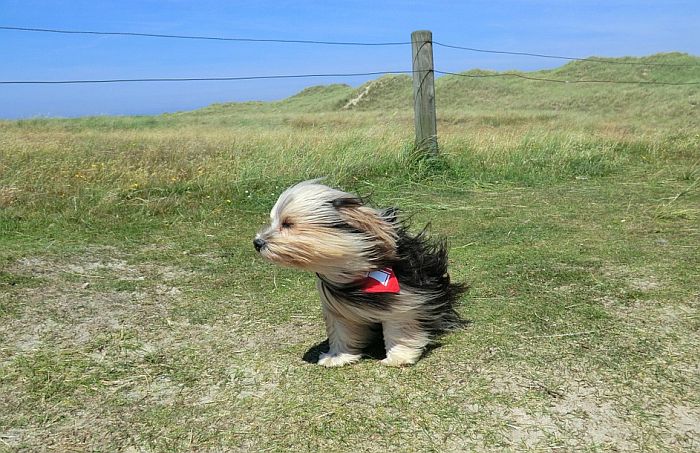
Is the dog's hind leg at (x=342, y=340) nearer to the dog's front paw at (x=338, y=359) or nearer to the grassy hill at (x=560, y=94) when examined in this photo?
the dog's front paw at (x=338, y=359)

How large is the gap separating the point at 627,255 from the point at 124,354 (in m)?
3.49

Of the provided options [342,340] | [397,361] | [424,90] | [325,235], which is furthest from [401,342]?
[424,90]

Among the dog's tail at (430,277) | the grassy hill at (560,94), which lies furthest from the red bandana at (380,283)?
the grassy hill at (560,94)

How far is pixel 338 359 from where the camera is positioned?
10.1ft

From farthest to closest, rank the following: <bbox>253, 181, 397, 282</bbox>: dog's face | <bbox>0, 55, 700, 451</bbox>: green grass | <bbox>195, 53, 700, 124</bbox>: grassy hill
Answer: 1. <bbox>195, 53, 700, 124</bbox>: grassy hill
2. <bbox>253, 181, 397, 282</bbox>: dog's face
3. <bbox>0, 55, 700, 451</bbox>: green grass

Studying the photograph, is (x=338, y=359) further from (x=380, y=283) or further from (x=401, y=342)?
(x=380, y=283)

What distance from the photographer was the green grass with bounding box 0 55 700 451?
251cm

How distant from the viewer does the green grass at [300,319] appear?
8.25 feet

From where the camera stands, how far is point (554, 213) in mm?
6254

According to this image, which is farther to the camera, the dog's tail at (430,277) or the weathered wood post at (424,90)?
the weathered wood post at (424,90)

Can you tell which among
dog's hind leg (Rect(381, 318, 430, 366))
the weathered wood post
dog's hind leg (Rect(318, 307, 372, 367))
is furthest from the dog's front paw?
the weathered wood post

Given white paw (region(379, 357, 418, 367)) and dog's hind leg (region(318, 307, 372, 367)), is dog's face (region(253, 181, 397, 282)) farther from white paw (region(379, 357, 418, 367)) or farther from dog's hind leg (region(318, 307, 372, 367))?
white paw (region(379, 357, 418, 367))

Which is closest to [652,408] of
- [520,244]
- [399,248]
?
[399,248]

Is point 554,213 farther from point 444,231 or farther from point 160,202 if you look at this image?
point 160,202
